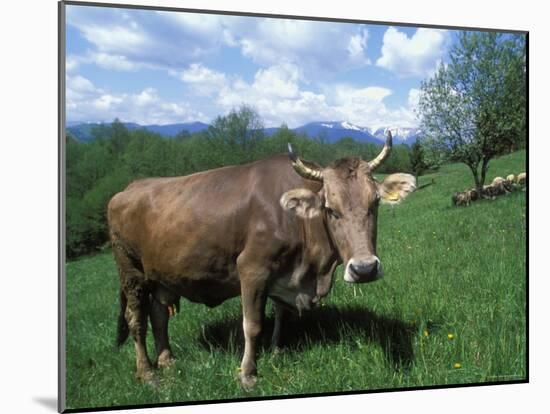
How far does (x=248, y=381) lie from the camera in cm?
498

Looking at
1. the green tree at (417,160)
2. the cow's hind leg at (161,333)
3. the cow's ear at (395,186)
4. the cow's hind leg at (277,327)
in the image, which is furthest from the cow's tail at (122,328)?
the green tree at (417,160)

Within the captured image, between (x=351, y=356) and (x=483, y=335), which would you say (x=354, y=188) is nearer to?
(x=351, y=356)

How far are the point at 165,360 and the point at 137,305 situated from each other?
45 centimetres

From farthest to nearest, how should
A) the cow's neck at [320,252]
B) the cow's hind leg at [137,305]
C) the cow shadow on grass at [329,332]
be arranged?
the cow shadow on grass at [329,332] < the cow's hind leg at [137,305] < the cow's neck at [320,252]

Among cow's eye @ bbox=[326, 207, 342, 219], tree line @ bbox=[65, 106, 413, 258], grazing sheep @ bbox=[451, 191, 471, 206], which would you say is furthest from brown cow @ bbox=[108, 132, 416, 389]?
grazing sheep @ bbox=[451, 191, 471, 206]

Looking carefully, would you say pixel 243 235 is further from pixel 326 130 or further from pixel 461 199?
pixel 461 199

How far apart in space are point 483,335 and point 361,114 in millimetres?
1937

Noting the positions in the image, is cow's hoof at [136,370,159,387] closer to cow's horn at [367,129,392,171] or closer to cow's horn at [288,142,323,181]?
cow's horn at [288,142,323,181]

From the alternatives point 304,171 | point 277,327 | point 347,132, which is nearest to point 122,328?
point 277,327

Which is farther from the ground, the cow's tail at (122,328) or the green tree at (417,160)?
the green tree at (417,160)

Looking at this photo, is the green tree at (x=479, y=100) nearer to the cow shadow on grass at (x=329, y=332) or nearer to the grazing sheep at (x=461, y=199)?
the grazing sheep at (x=461, y=199)

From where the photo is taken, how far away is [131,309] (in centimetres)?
512

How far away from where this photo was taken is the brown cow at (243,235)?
4590 millimetres

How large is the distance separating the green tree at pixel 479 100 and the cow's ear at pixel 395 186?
111cm
